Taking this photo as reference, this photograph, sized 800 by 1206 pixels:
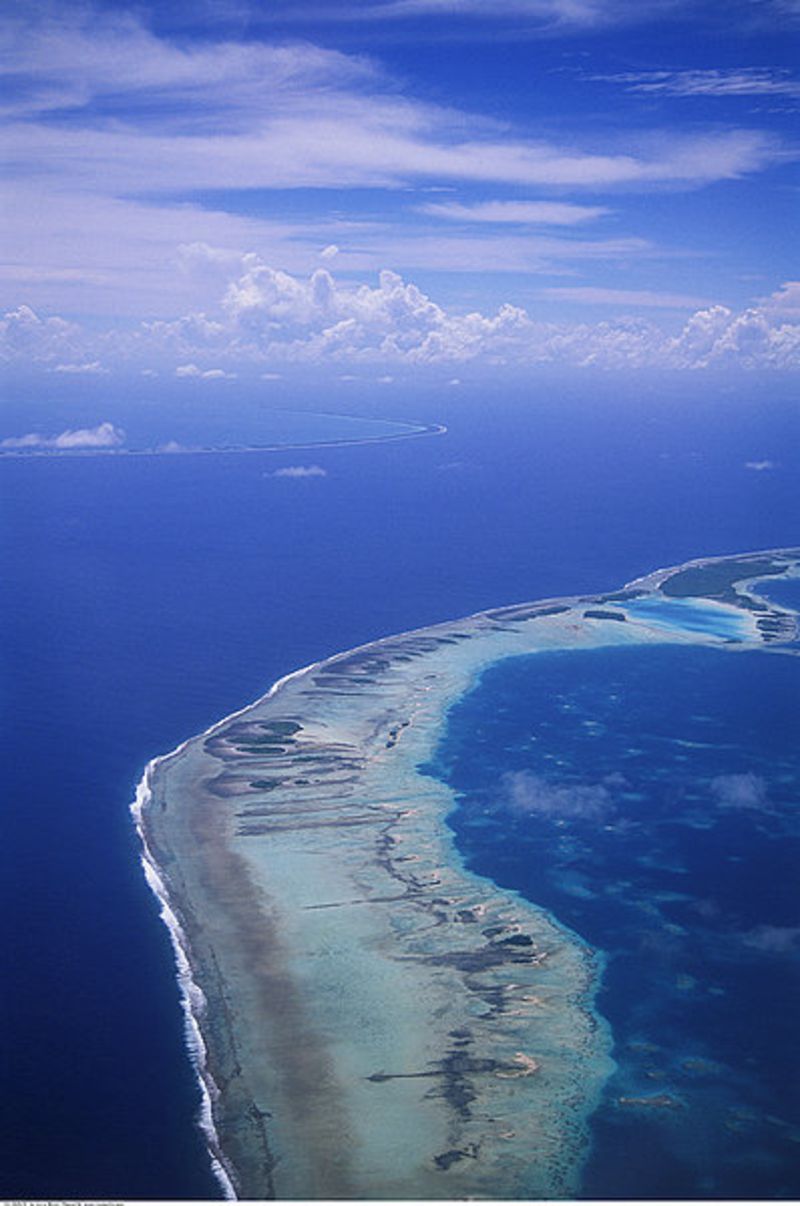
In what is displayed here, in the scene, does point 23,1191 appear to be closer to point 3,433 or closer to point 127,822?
point 127,822

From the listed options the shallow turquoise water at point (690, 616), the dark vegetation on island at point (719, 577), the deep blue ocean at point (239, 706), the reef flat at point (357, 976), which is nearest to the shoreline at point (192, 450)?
the deep blue ocean at point (239, 706)

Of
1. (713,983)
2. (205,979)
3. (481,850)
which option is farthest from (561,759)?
(205,979)

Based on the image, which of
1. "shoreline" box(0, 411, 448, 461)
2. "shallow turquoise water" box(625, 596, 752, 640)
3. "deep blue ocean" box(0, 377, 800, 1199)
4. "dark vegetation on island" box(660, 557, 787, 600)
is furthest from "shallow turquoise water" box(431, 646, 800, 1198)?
"shoreline" box(0, 411, 448, 461)

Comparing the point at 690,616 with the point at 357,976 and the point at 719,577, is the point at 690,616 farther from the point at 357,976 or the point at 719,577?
the point at 357,976

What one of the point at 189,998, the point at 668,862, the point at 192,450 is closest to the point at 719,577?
the point at 668,862

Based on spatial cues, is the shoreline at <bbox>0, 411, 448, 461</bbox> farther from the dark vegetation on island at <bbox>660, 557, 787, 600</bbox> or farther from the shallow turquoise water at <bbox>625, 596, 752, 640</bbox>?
the shallow turquoise water at <bbox>625, 596, 752, 640</bbox>

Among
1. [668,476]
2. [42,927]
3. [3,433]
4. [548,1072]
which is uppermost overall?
[3,433]

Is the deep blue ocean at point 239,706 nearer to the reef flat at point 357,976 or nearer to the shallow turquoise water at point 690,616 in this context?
the reef flat at point 357,976
